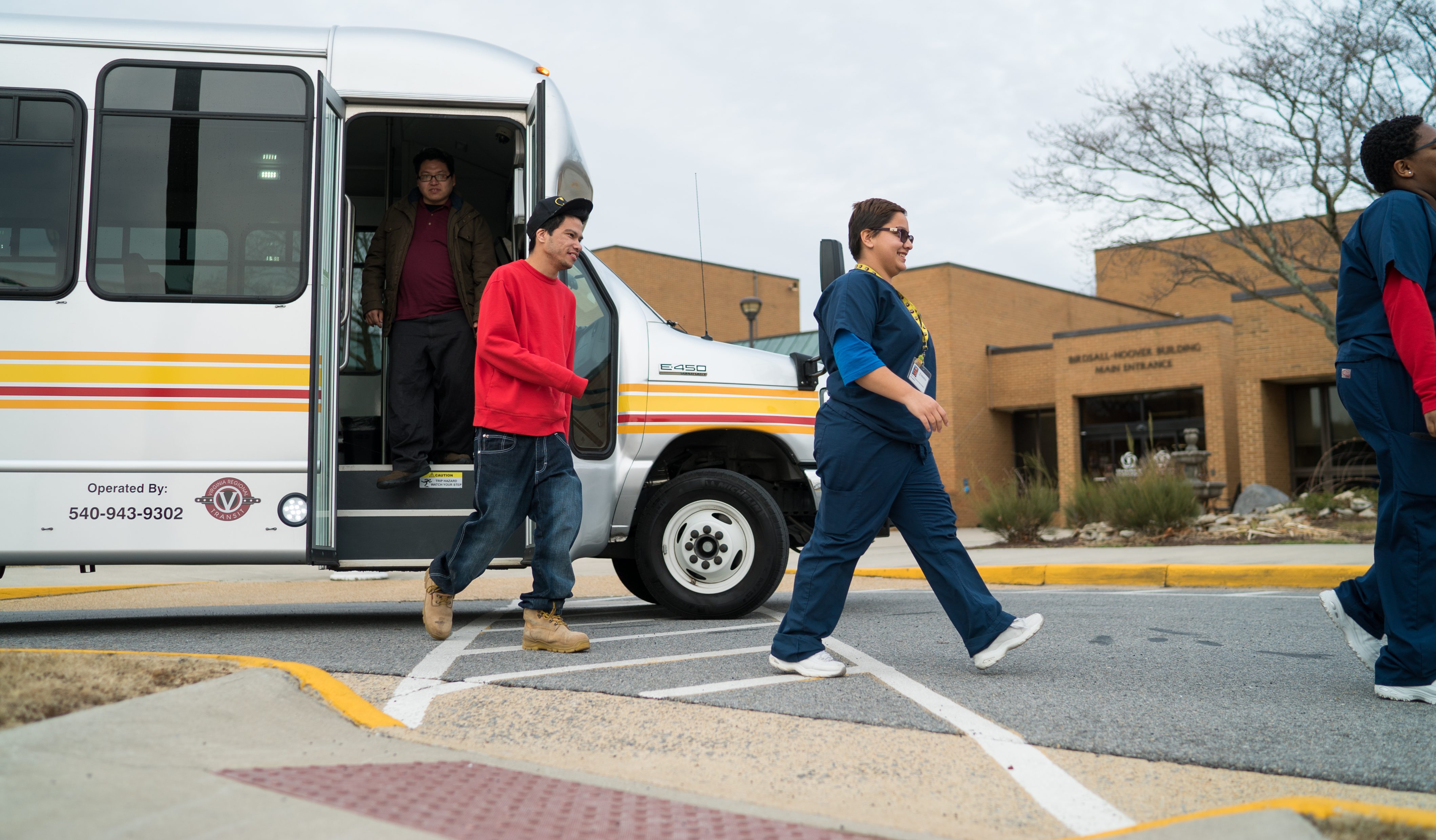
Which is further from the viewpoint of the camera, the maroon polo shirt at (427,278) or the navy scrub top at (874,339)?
the maroon polo shirt at (427,278)

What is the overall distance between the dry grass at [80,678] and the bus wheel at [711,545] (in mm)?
2738

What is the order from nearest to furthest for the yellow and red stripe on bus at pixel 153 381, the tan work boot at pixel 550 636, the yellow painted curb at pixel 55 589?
the tan work boot at pixel 550 636, the yellow and red stripe on bus at pixel 153 381, the yellow painted curb at pixel 55 589

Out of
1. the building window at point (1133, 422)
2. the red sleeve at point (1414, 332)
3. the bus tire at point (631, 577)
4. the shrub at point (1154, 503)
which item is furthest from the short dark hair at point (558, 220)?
the building window at point (1133, 422)

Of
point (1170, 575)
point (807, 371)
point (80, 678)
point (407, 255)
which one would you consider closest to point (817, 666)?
point (80, 678)

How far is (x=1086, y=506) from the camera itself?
14.6m

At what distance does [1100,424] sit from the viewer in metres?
31.7

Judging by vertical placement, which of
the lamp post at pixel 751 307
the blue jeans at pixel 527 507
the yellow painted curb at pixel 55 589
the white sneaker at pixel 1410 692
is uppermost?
the lamp post at pixel 751 307

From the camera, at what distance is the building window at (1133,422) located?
2992cm

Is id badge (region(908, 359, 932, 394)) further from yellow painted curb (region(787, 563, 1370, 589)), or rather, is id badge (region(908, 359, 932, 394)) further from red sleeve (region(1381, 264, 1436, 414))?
yellow painted curb (region(787, 563, 1370, 589))

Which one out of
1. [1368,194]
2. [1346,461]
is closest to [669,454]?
[1368,194]

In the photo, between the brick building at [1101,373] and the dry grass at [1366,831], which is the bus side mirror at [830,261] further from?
the brick building at [1101,373]

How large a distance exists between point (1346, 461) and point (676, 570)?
2279 centimetres

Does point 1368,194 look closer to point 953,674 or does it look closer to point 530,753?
point 953,674

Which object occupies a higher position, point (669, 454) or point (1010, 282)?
point (1010, 282)
